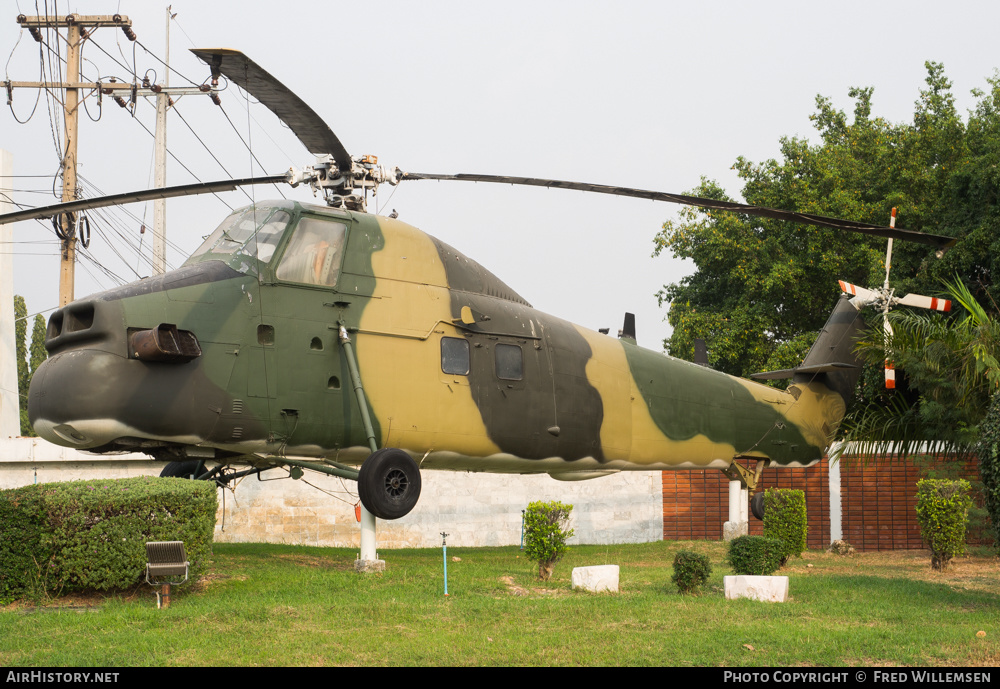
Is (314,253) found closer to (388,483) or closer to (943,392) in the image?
(388,483)

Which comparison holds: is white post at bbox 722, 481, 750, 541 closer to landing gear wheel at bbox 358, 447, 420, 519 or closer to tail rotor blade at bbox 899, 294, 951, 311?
tail rotor blade at bbox 899, 294, 951, 311

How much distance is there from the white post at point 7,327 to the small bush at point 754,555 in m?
25.5

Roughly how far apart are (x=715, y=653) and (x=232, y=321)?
6.34 meters

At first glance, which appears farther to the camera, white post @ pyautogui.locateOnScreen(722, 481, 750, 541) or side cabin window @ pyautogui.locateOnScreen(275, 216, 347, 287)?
white post @ pyautogui.locateOnScreen(722, 481, 750, 541)

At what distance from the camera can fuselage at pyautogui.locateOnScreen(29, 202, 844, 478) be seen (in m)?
9.98

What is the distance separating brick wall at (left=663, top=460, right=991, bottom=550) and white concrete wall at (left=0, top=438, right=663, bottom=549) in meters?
0.55

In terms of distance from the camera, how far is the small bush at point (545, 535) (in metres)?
12.8

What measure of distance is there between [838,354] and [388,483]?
37.2 feet

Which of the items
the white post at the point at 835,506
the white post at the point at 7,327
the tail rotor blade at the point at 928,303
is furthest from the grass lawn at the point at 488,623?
the white post at the point at 7,327

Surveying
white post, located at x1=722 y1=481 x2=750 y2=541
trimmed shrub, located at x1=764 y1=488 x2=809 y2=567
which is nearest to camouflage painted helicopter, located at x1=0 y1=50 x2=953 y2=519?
trimmed shrub, located at x1=764 y1=488 x2=809 y2=567

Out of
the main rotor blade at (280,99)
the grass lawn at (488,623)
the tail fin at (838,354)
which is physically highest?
the main rotor blade at (280,99)

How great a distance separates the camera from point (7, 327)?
29.7 meters

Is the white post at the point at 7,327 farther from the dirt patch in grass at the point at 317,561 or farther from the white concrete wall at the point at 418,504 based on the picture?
the dirt patch in grass at the point at 317,561
